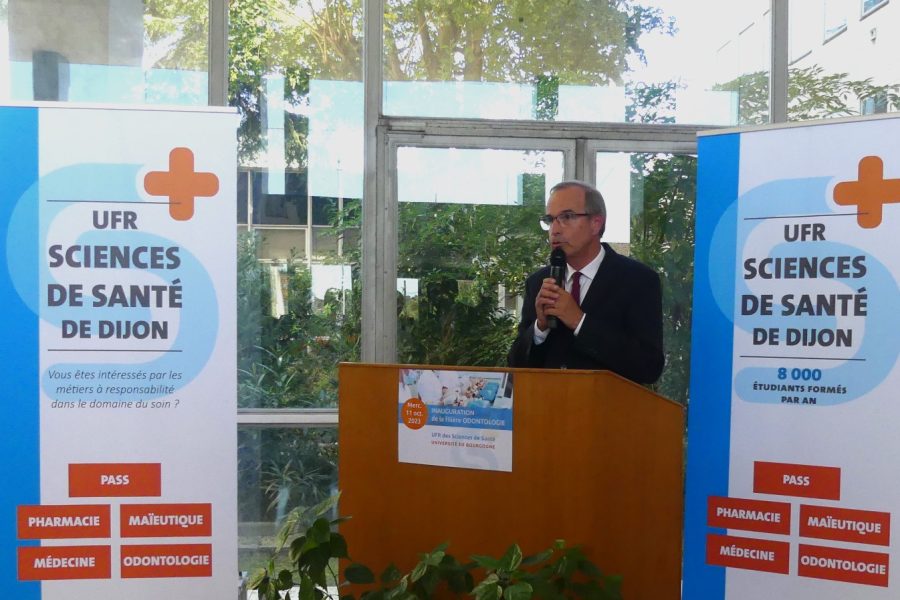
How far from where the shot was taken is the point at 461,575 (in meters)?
2.15

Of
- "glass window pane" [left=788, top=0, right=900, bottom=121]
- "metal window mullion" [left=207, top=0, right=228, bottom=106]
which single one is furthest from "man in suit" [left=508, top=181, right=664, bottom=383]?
"metal window mullion" [left=207, top=0, right=228, bottom=106]

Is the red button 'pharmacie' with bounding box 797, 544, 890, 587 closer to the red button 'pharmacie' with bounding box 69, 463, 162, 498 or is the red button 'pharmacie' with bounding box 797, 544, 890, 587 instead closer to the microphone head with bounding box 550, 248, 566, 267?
the microphone head with bounding box 550, 248, 566, 267

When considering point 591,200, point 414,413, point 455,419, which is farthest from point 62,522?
point 591,200

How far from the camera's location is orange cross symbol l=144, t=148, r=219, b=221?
9.07ft

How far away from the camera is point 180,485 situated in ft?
9.02

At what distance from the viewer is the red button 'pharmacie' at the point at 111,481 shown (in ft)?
8.89

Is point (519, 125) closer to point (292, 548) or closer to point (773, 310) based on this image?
point (773, 310)

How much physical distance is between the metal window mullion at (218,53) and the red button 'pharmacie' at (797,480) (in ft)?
9.89

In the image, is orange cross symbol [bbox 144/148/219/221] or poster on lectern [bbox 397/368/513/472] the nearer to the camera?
poster on lectern [bbox 397/368/513/472]

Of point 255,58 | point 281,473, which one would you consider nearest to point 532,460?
point 281,473

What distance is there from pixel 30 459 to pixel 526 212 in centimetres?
250

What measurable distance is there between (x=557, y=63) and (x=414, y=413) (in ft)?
8.29

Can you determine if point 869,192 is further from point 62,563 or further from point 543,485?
point 62,563

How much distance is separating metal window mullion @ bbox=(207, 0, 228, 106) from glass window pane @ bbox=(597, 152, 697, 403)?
6.33ft
